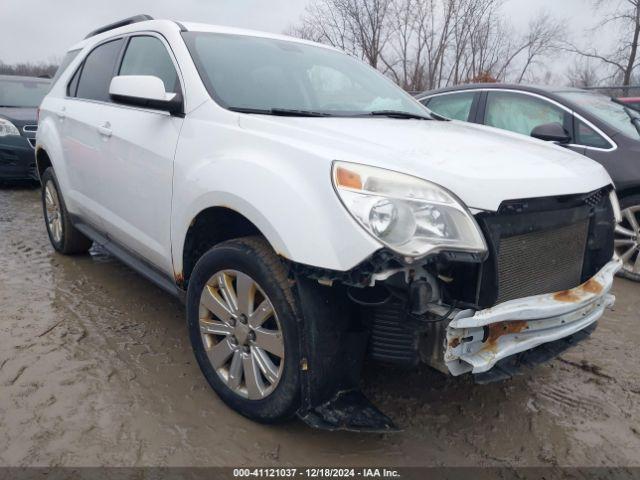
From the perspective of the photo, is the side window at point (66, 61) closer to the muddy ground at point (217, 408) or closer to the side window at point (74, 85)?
the side window at point (74, 85)

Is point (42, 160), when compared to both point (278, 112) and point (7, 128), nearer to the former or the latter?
point (278, 112)

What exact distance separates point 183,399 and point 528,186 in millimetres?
1800

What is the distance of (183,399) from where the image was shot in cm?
249

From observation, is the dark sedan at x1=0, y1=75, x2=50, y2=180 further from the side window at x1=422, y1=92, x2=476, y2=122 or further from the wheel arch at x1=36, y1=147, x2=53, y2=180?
the side window at x1=422, y1=92, x2=476, y2=122

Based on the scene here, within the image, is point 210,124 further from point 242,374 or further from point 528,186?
point 528,186

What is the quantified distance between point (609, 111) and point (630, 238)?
1.24 metres

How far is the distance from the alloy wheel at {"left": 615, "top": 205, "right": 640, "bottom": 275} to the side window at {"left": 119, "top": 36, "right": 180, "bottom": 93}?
145 inches

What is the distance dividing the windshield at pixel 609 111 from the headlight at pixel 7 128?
7020 mm

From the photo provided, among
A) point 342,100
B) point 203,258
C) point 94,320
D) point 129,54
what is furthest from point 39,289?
point 342,100

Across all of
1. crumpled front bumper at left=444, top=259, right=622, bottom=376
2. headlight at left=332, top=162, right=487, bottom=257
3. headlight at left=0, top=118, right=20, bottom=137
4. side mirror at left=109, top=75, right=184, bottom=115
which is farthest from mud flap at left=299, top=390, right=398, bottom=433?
headlight at left=0, top=118, right=20, bottom=137

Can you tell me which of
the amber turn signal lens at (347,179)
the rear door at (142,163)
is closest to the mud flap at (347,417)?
the amber turn signal lens at (347,179)

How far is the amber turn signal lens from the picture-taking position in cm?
187

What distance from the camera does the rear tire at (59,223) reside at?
14.1ft

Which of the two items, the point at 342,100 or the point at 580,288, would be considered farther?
the point at 342,100
